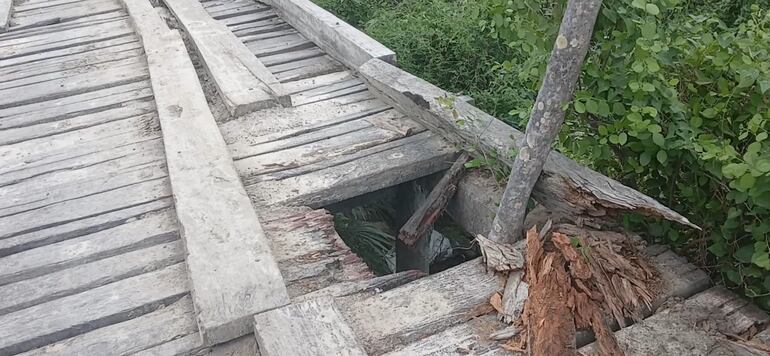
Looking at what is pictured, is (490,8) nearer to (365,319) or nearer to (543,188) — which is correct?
(543,188)

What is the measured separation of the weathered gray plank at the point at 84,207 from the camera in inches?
120

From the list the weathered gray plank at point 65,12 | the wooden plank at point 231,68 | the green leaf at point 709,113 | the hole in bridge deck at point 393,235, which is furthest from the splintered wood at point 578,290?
the weathered gray plank at point 65,12

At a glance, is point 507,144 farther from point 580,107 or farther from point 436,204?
point 580,107

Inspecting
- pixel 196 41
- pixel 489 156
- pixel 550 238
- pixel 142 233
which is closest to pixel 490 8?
pixel 489 156

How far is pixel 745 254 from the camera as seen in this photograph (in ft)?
7.70

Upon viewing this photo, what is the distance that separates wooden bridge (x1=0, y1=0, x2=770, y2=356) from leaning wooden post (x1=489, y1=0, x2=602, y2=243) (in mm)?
206

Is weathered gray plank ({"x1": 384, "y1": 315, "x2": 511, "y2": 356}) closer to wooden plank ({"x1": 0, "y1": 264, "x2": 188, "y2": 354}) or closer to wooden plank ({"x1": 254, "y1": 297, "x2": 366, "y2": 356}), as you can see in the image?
wooden plank ({"x1": 254, "y1": 297, "x2": 366, "y2": 356})

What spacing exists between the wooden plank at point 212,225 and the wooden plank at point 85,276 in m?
0.16

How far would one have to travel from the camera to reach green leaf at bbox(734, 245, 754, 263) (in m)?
2.34

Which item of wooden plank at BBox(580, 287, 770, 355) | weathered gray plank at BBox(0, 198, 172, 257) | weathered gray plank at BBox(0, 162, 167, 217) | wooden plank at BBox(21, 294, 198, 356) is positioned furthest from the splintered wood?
weathered gray plank at BBox(0, 162, 167, 217)

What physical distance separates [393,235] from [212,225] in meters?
2.10

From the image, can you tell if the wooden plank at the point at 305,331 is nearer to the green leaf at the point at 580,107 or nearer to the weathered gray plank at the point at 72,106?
the green leaf at the point at 580,107

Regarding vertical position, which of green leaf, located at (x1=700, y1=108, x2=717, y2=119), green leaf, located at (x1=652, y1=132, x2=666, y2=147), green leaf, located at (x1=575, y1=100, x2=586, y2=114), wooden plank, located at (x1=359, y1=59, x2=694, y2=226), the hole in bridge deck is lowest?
the hole in bridge deck

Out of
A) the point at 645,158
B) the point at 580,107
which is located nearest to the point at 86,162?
the point at 580,107
